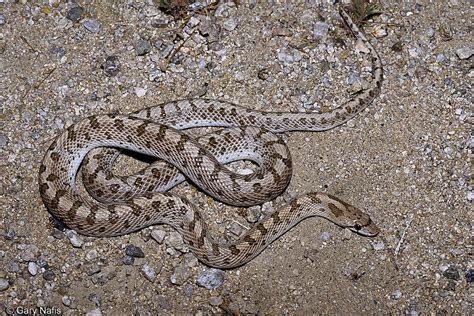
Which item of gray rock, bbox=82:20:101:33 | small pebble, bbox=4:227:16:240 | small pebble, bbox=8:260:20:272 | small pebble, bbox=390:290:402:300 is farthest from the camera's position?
gray rock, bbox=82:20:101:33

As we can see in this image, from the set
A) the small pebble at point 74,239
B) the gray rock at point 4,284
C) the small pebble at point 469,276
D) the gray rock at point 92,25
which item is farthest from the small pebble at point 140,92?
the small pebble at point 469,276

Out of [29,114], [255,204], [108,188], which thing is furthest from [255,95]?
[29,114]

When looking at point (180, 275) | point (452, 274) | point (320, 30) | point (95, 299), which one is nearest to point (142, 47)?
point (320, 30)

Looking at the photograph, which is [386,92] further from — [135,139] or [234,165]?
[135,139]

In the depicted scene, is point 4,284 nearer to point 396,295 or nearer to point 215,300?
point 215,300

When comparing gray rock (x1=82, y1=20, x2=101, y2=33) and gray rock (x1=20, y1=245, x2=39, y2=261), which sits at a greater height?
gray rock (x1=82, y1=20, x2=101, y2=33)

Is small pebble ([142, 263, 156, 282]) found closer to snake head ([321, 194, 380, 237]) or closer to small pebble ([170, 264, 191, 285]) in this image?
small pebble ([170, 264, 191, 285])

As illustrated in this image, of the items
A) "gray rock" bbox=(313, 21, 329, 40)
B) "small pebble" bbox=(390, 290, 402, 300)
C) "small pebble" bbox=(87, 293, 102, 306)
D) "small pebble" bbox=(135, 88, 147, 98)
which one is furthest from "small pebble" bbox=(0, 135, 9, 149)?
"small pebble" bbox=(390, 290, 402, 300)

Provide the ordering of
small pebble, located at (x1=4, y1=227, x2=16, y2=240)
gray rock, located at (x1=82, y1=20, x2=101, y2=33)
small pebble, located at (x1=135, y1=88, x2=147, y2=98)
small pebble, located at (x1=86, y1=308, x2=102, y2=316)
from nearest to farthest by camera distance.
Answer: small pebble, located at (x1=86, y1=308, x2=102, y2=316) → small pebble, located at (x1=4, y1=227, x2=16, y2=240) → small pebble, located at (x1=135, y1=88, x2=147, y2=98) → gray rock, located at (x1=82, y1=20, x2=101, y2=33)
